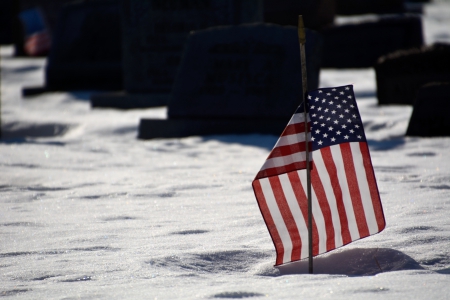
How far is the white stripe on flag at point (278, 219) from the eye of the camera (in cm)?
336

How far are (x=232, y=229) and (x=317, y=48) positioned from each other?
4.37 m

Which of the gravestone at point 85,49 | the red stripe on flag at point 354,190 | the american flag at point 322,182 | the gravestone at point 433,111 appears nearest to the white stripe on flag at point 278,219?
the american flag at point 322,182

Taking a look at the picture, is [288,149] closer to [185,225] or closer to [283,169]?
[283,169]

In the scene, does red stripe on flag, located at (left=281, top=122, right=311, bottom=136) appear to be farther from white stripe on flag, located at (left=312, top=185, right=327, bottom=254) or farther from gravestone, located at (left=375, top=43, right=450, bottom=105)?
gravestone, located at (left=375, top=43, right=450, bottom=105)

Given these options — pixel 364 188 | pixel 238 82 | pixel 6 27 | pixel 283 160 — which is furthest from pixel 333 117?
pixel 6 27

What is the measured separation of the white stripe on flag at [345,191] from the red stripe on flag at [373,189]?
0.12 meters

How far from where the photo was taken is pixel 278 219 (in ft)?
11.2

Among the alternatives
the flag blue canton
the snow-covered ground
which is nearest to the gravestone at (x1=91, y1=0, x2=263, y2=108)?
the snow-covered ground

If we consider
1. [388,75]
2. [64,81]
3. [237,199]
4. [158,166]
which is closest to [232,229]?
[237,199]

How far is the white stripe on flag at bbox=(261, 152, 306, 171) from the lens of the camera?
3.31 metres

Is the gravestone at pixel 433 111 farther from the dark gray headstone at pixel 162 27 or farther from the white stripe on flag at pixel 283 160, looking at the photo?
A: the white stripe on flag at pixel 283 160

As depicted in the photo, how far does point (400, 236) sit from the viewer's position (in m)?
3.79

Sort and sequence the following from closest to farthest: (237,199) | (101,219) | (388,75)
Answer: (101,219), (237,199), (388,75)

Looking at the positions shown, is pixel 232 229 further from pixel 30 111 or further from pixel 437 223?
pixel 30 111
